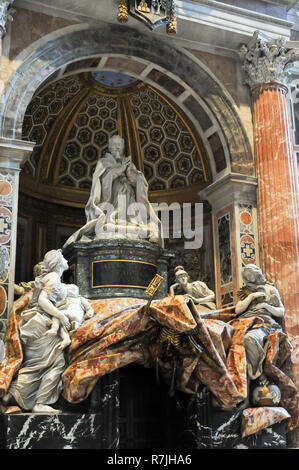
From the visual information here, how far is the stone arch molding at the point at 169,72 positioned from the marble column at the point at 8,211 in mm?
1143

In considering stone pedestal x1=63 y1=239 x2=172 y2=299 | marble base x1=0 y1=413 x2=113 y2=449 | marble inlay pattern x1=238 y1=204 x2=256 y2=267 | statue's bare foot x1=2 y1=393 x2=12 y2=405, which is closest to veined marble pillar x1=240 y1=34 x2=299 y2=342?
marble inlay pattern x1=238 y1=204 x2=256 y2=267

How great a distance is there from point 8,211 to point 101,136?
465 centimetres

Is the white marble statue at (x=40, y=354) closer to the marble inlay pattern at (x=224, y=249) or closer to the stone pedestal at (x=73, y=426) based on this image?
the stone pedestal at (x=73, y=426)

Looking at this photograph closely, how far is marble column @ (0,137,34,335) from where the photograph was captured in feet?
30.8

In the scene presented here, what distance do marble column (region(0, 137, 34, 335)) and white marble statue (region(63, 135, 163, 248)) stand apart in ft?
4.45

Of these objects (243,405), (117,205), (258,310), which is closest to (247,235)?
(258,310)

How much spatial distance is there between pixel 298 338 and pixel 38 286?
4.33 metres

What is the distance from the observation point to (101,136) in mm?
13953

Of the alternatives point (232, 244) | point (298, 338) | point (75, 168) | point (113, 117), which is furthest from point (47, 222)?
point (298, 338)

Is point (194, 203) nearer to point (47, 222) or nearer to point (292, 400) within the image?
point (47, 222)

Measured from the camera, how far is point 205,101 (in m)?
12.0

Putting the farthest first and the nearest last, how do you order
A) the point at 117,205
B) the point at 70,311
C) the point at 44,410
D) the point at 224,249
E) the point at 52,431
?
the point at 224,249 → the point at 117,205 → the point at 70,311 → the point at 44,410 → the point at 52,431

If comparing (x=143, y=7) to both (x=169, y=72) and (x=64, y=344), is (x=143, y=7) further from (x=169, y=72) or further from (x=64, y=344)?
(x=64, y=344)

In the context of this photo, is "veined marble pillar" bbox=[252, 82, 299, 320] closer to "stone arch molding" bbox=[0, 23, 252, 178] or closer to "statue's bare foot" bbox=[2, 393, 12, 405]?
"stone arch molding" bbox=[0, 23, 252, 178]
